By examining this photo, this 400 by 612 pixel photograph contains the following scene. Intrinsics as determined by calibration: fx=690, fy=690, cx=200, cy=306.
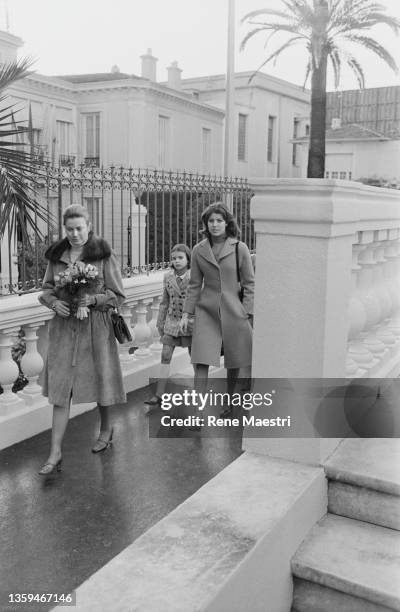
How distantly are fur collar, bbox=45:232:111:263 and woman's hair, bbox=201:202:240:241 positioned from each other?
947 millimetres

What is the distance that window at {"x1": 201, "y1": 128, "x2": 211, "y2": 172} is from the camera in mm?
31592

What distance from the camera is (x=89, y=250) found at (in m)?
4.45

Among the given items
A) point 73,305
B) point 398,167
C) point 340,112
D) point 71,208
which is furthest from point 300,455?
point 340,112

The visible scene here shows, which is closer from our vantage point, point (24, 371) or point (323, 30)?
point (24, 371)

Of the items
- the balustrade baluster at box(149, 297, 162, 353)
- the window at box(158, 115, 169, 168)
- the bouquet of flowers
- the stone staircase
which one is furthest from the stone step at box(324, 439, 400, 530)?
the window at box(158, 115, 169, 168)

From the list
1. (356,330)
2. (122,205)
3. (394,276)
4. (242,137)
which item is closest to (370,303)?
(356,330)

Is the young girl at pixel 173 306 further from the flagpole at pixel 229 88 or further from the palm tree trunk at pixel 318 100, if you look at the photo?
the palm tree trunk at pixel 318 100

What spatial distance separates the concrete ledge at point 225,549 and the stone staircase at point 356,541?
7 centimetres

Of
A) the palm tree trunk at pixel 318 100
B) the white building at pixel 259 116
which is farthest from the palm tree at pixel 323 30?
the white building at pixel 259 116

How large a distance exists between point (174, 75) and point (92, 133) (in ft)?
23.0

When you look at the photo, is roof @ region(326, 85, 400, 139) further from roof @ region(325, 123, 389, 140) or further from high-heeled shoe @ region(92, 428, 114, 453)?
high-heeled shoe @ region(92, 428, 114, 453)

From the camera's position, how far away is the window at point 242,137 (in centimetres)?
3462

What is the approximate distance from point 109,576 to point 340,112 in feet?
126

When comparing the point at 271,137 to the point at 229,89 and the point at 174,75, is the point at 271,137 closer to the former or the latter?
the point at 174,75
